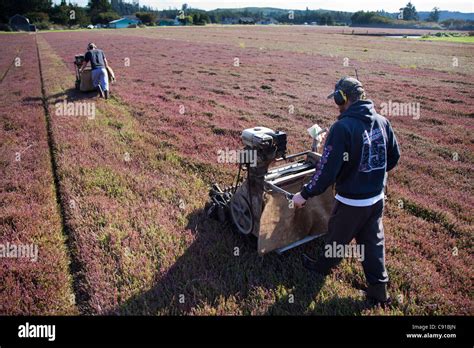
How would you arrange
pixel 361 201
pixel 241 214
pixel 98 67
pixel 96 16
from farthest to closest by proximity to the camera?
pixel 96 16 → pixel 98 67 → pixel 241 214 → pixel 361 201

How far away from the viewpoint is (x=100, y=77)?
15.2 meters

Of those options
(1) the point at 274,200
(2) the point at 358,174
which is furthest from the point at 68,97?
(2) the point at 358,174

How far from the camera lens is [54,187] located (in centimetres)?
760

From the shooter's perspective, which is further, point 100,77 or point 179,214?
point 100,77

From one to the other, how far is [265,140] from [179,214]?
2588mm

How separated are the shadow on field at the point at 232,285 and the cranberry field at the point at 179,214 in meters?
0.02

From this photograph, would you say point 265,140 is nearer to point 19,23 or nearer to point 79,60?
point 79,60

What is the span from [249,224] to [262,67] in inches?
890

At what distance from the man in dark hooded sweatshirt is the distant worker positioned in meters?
13.2

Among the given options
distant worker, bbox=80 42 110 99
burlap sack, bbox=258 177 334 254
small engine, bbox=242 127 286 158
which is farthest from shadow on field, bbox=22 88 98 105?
burlap sack, bbox=258 177 334 254

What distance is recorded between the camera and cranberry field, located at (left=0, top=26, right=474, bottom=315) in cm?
457

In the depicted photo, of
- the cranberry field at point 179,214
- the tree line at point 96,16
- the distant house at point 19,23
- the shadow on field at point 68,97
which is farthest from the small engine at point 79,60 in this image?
the distant house at point 19,23

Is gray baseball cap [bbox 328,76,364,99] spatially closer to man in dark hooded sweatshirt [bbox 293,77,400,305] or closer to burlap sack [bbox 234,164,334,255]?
man in dark hooded sweatshirt [bbox 293,77,400,305]
